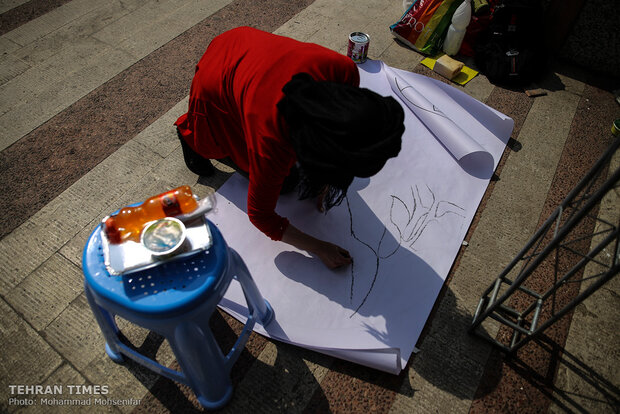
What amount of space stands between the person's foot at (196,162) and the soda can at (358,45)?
1569mm

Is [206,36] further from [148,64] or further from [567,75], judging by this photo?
[567,75]

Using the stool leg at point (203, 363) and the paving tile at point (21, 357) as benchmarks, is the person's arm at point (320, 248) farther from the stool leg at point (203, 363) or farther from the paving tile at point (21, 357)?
the paving tile at point (21, 357)

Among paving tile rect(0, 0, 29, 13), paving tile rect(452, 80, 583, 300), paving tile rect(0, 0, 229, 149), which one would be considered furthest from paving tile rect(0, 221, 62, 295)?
paving tile rect(0, 0, 29, 13)

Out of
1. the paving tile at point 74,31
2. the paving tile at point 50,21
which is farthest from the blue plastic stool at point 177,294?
the paving tile at point 50,21

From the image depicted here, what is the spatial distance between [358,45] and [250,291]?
2309mm

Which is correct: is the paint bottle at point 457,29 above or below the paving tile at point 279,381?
above

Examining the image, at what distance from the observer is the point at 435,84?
300 centimetres

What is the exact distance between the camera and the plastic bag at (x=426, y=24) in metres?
3.26

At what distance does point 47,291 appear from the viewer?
2.07 m

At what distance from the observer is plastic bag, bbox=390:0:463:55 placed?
3.26 metres

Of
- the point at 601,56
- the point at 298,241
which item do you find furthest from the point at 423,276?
the point at 601,56

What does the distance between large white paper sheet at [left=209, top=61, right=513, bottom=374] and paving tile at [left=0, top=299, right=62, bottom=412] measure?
2.91 feet

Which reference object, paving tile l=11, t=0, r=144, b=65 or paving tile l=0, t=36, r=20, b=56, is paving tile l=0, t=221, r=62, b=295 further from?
paving tile l=0, t=36, r=20, b=56

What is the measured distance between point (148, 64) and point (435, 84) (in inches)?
95.4
